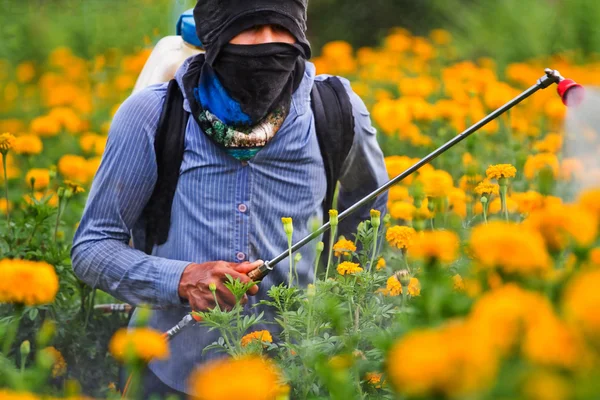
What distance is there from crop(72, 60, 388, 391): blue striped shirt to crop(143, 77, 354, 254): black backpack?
0.9 inches

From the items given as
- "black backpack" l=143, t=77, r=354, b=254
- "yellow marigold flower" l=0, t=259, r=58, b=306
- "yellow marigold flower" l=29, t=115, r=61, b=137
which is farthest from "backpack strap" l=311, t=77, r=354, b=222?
"yellow marigold flower" l=29, t=115, r=61, b=137

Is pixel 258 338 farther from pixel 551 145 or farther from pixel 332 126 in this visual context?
pixel 551 145

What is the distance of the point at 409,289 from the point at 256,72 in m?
0.73

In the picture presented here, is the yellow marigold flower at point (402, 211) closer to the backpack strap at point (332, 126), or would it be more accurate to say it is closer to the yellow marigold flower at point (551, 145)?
the backpack strap at point (332, 126)

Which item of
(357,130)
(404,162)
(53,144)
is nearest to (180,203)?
(357,130)

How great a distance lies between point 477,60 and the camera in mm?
7496

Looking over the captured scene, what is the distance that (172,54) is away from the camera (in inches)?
120

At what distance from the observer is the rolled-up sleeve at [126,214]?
2.55m

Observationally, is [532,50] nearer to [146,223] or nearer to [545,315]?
[146,223]

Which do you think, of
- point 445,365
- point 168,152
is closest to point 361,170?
point 168,152

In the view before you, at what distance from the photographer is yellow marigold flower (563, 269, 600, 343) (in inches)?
35.5

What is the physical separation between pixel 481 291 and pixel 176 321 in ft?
4.97

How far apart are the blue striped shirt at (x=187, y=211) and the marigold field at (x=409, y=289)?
0.49ft

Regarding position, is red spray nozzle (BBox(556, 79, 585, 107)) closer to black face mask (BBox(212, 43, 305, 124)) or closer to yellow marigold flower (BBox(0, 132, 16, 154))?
black face mask (BBox(212, 43, 305, 124))
